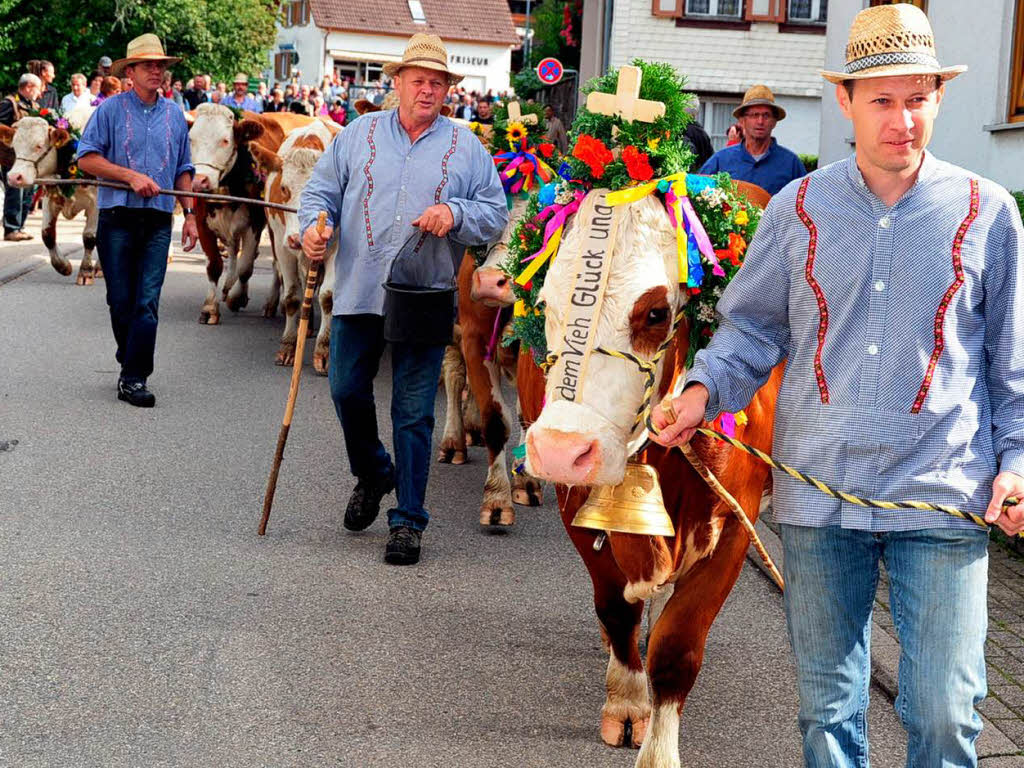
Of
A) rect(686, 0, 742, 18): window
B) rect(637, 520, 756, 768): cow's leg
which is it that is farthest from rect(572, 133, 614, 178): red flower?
rect(686, 0, 742, 18): window

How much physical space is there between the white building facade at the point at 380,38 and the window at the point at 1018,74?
59.8 meters

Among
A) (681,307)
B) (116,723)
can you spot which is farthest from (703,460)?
(116,723)

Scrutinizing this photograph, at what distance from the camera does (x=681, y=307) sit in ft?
12.8

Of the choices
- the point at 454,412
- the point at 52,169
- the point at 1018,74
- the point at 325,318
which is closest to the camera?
the point at 454,412

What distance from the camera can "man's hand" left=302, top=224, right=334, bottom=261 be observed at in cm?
617

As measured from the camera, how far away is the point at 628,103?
13.5 ft

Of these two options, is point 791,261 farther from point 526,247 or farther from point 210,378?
point 210,378

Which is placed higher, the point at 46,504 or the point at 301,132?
the point at 301,132

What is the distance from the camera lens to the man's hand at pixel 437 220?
6.25 metres

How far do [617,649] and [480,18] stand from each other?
7402 centimetres

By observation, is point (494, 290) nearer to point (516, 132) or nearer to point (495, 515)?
point (495, 515)

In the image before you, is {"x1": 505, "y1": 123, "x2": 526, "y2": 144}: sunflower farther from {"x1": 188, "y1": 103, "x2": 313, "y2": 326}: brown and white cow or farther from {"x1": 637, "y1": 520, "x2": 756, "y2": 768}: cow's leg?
{"x1": 188, "y1": 103, "x2": 313, "y2": 326}: brown and white cow

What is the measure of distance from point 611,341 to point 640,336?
94 mm

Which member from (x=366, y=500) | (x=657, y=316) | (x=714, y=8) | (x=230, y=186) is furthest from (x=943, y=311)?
(x=714, y=8)
